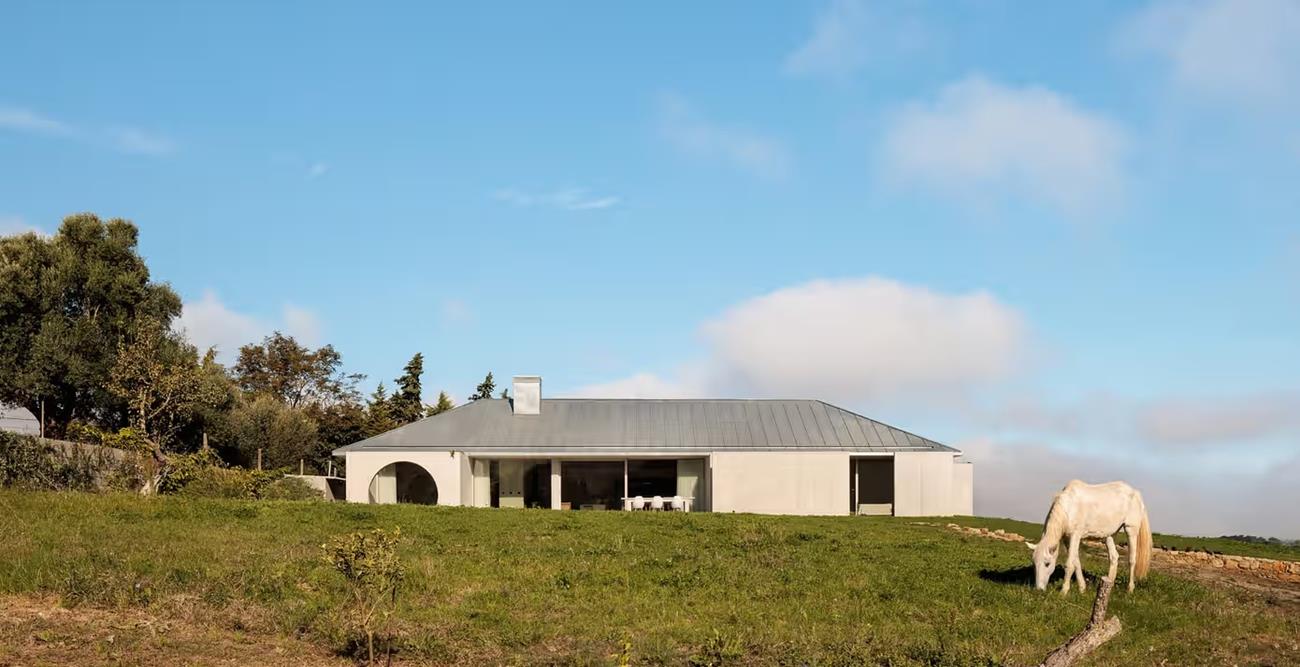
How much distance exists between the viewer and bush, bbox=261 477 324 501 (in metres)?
33.7

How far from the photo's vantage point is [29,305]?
44844mm

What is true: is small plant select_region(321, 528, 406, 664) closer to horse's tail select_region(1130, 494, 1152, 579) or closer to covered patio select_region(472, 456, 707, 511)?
horse's tail select_region(1130, 494, 1152, 579)

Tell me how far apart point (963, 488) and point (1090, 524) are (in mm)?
22503

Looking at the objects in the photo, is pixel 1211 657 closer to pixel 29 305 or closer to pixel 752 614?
pixel 752 614

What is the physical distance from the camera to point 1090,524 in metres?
16.7

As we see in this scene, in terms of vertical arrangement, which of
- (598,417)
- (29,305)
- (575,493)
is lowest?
(575,493)

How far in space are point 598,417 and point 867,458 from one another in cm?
1057

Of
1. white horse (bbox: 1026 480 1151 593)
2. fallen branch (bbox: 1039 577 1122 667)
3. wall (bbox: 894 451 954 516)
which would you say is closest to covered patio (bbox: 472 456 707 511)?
wall (bbox: 894 451 954 516)

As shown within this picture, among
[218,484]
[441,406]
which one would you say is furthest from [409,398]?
[218,484]

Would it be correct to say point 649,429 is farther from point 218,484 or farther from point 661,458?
point 218,484

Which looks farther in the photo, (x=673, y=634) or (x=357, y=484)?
(x=357, y=484)

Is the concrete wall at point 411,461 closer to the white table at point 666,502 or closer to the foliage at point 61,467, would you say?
the white table at point 666,502

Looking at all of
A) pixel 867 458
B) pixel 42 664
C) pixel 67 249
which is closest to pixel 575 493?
pixel 867 458

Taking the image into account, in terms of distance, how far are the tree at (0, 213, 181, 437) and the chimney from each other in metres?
16.7
